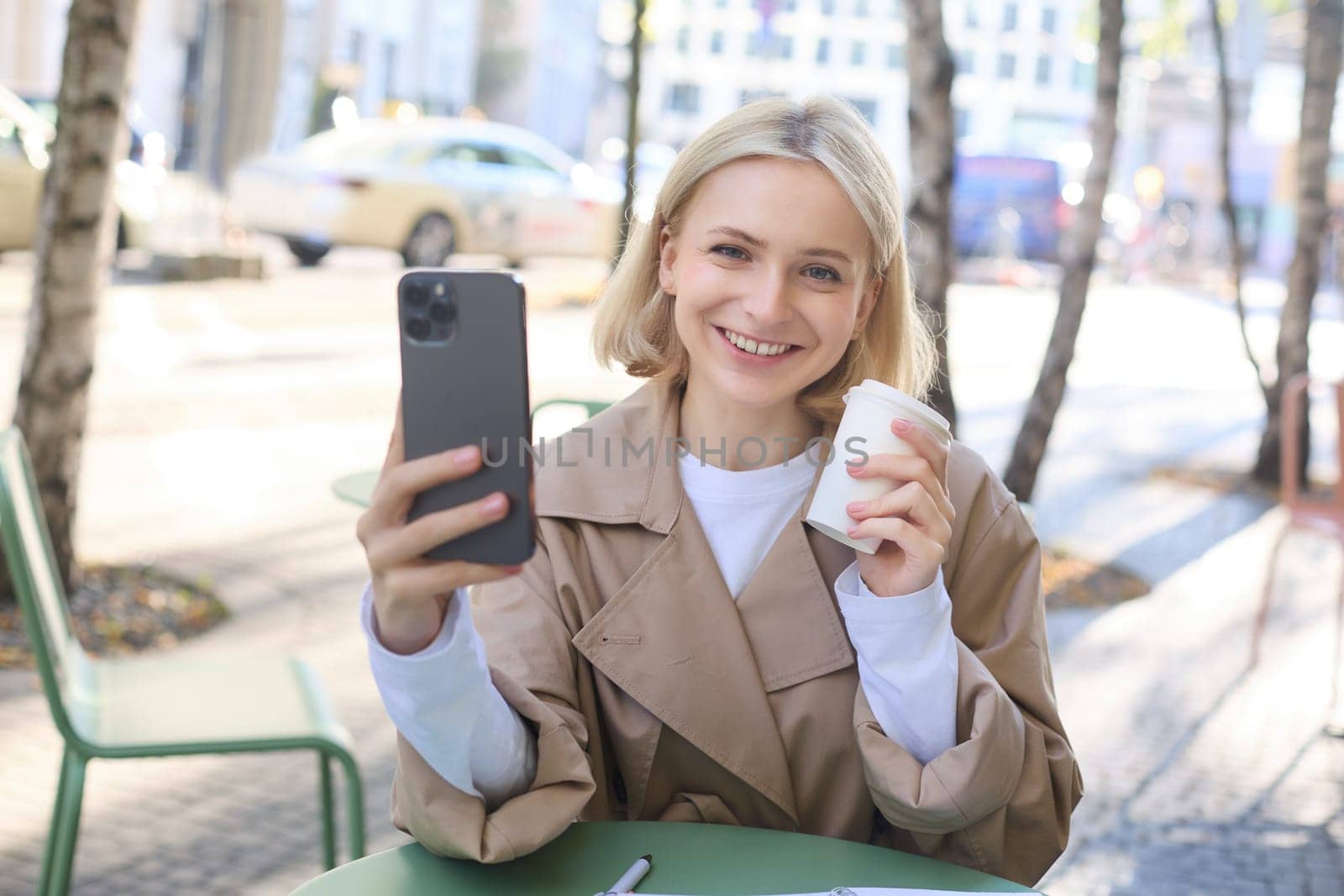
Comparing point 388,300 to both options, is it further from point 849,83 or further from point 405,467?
point 849,83

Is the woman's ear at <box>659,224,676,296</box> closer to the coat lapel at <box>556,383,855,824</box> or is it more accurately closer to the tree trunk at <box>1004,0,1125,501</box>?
the coat lapel at <box>556,383,855,824</box>

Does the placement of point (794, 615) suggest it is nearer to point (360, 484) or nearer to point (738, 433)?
point (738, 433)

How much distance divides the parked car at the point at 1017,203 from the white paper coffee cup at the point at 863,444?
36332 mm

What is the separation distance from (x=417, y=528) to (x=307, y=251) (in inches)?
696

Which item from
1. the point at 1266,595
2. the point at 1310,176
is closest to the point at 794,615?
the point at 1266,595

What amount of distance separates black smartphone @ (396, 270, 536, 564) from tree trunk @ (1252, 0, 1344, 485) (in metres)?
8.83

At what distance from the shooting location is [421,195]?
18.0m

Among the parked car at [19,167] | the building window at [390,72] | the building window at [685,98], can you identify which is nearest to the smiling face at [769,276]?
the parked car at [19,167]

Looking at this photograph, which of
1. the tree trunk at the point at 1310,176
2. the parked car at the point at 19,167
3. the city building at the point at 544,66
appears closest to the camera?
the tree trunk at the point at 1310,176

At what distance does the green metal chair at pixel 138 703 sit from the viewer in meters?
2.84

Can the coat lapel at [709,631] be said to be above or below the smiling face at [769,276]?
below

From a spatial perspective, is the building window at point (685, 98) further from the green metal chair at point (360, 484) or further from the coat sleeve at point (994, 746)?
the coat sleeve at point (994, 746)

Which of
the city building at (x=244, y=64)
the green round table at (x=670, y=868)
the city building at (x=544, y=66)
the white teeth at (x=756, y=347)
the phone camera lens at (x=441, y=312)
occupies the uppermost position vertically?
the city building at (x=544, y=66)
